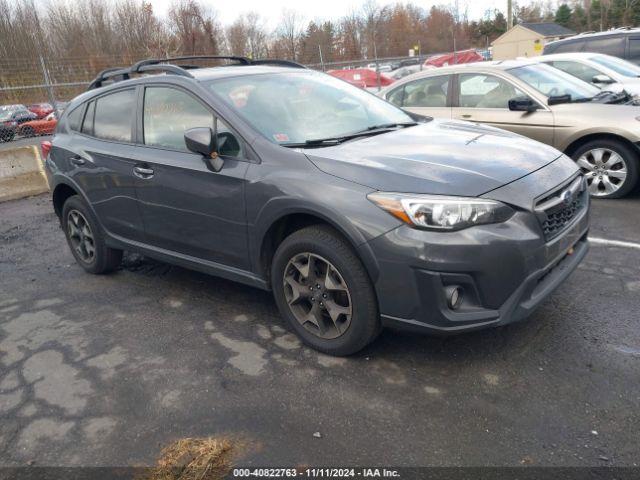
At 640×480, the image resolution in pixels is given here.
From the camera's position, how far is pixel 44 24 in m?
32.2

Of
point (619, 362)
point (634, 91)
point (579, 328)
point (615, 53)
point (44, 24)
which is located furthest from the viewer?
point (44, 24)

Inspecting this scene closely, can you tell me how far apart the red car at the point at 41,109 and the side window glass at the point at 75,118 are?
16480mm

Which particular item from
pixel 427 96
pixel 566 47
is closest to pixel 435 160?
pixel 427 96

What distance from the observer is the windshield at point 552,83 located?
657 cm

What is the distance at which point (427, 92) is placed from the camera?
7.25 metres

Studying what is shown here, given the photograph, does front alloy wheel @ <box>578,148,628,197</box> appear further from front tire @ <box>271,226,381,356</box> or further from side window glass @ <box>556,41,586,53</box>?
side window glass @ <box>556,41,586,53</box>

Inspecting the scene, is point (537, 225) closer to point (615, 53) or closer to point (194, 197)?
point (194, 197)

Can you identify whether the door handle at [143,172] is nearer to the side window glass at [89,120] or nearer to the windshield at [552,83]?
the side window glass at [89,120]

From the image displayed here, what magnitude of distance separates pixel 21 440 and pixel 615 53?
44.2ft

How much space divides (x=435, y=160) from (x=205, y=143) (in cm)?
140

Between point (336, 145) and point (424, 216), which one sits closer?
point (424, 216)

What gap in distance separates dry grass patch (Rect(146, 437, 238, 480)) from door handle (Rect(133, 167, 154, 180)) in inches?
80.2

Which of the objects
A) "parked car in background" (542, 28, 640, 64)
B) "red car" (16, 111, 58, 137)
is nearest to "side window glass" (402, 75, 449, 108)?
"parked car in background" (542, 28, 640, 64)

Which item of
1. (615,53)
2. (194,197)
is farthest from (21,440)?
(615,53)
